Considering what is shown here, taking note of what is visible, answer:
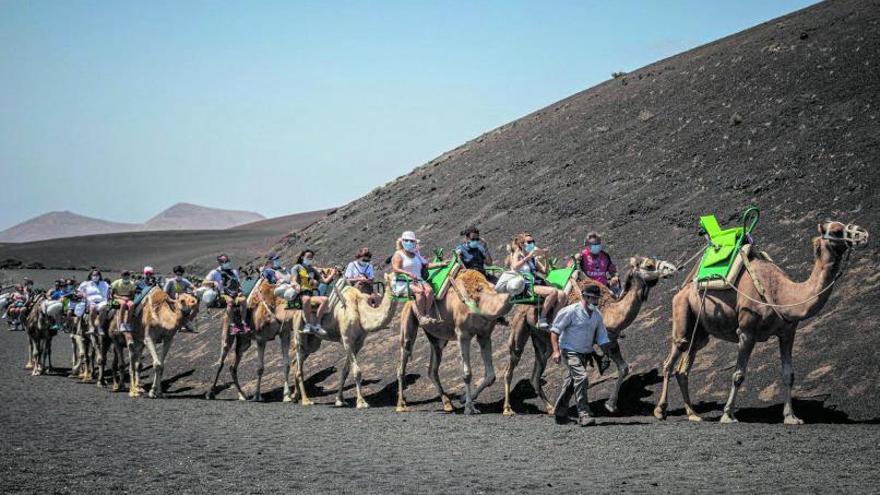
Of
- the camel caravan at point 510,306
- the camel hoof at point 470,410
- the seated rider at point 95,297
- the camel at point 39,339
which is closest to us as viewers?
the camel caravan at point 510,306

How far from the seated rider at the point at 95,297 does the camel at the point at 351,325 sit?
7.49 meters

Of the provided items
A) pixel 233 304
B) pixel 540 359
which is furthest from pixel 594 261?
pixel 233 304

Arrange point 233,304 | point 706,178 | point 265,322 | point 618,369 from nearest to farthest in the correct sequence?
1. point 618,369
2. point 265,322
3. point 233,304
4. point 706,178

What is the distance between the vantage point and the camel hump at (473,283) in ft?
65.4

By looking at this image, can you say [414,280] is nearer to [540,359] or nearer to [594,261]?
[540,359]

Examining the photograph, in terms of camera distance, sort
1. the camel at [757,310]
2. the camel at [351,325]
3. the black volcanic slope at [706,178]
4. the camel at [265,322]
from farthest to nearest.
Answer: the camel at [265,322] → the camel at [351,325] → the black volcanic slope at [706,178] → the camel at [757,310]

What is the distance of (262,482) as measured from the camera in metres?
13.0

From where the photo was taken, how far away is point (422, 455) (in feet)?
48.7

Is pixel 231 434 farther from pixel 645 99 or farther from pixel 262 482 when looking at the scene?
pixel 645 99

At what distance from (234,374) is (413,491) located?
14.3 metres

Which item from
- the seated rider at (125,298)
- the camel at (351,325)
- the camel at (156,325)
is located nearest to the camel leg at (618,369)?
the camel at (351,325)

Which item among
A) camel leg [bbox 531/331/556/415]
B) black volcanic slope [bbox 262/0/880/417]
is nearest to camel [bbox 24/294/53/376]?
black volcanic slope [bbox 262/0/880/417]

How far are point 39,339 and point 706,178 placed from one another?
72.9 ft

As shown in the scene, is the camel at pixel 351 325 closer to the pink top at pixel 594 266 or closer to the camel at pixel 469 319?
the camel at pixel 469 319
